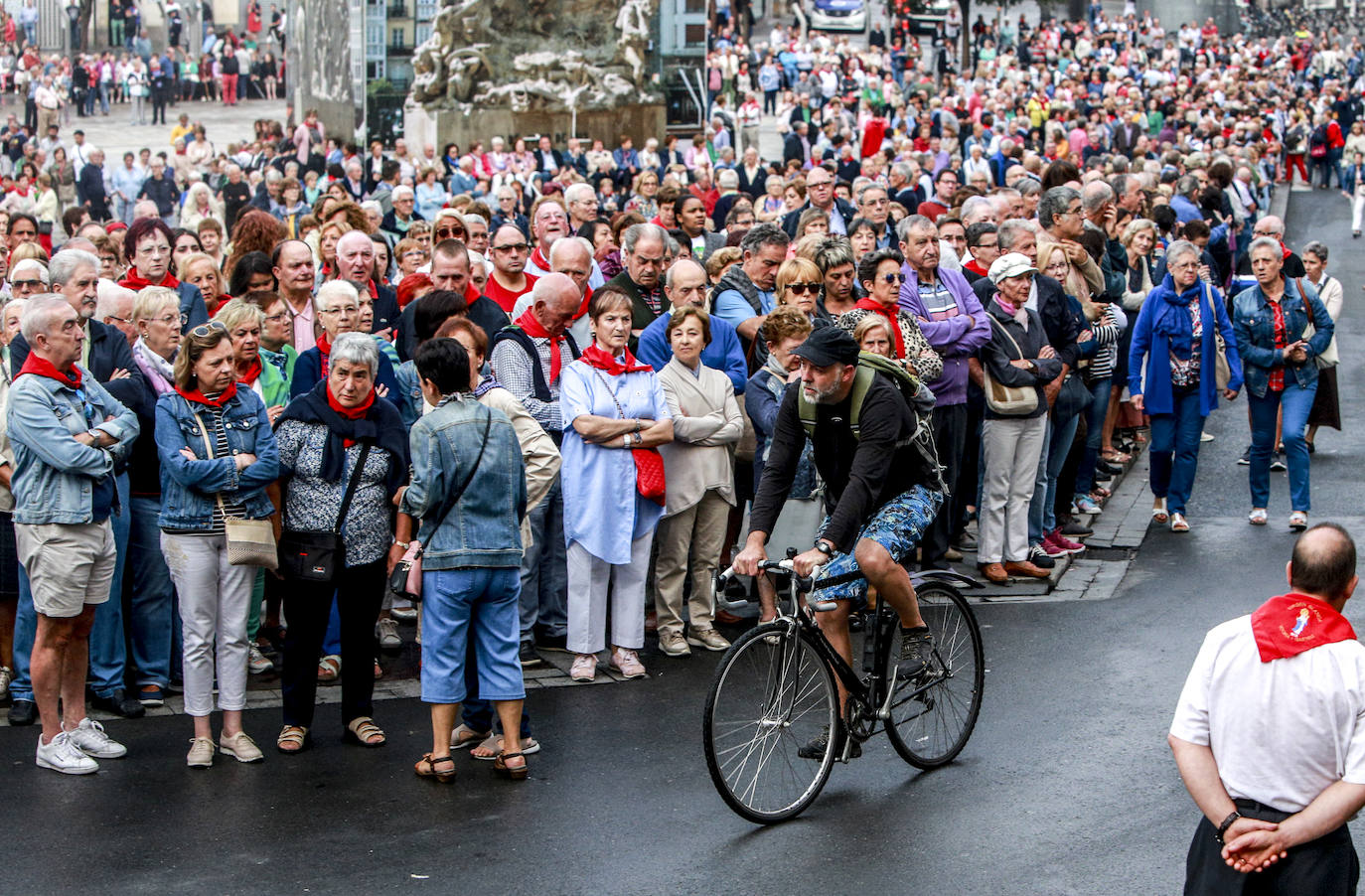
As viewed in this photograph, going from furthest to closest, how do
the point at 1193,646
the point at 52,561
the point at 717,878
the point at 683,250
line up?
the point at 683,250 < the point at 1193,646 < the point at 52,561 < the point at 717,878

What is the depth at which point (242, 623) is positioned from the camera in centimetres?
746

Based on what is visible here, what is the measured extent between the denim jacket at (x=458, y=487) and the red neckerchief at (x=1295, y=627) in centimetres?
327

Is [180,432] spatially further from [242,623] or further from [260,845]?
[260,845]

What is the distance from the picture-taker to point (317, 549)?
7.31m

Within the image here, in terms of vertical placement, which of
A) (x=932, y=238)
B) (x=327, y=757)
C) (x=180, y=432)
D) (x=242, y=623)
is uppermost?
(x=932, y=238)

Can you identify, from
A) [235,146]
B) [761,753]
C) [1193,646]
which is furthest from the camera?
[235,146]

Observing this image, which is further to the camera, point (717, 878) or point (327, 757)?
point (327, 757)

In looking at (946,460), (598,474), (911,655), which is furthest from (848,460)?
(946,460)

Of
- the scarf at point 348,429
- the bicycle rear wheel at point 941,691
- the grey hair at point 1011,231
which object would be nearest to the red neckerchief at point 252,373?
the scarf at point 348,429

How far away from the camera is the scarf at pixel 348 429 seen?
7367 millimetres

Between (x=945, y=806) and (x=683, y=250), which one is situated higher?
(x=683, y=250)

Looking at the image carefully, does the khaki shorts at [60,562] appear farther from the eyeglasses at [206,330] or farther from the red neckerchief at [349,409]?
the red neckerchief at [349,409]

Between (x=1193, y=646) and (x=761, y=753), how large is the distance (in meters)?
3.25

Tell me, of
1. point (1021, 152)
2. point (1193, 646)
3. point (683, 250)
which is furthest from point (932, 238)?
point (1021, 152)
